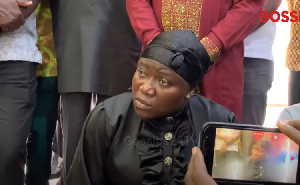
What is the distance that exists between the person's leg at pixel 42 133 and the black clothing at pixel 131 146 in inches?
17.8

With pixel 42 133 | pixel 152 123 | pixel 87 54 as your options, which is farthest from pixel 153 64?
pixel 42 133

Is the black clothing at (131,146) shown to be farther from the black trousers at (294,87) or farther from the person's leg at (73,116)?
the black trousers at (294,87)

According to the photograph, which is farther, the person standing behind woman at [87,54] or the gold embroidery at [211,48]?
the person standing behind woman at [87,54]

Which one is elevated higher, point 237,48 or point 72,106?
point 237,48

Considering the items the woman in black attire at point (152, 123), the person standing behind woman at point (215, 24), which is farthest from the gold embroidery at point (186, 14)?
the woman in black attire at point (152, 123)

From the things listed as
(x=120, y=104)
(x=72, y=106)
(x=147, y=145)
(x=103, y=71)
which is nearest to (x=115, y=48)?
(x=103, y=71)

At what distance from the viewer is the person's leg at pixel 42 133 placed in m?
1.39

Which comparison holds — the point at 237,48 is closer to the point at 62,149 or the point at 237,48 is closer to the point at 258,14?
the point at 258,14

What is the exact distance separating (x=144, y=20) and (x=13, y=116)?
0.49 metres

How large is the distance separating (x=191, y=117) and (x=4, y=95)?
0.57 m

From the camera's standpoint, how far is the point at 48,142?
1437 mm

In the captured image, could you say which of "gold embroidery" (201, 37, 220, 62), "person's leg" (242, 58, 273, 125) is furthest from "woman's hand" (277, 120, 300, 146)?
"person's leg" (242, 58, 273, 125)

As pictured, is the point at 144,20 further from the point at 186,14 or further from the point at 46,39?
the point at 46,39

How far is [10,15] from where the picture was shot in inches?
45.2
